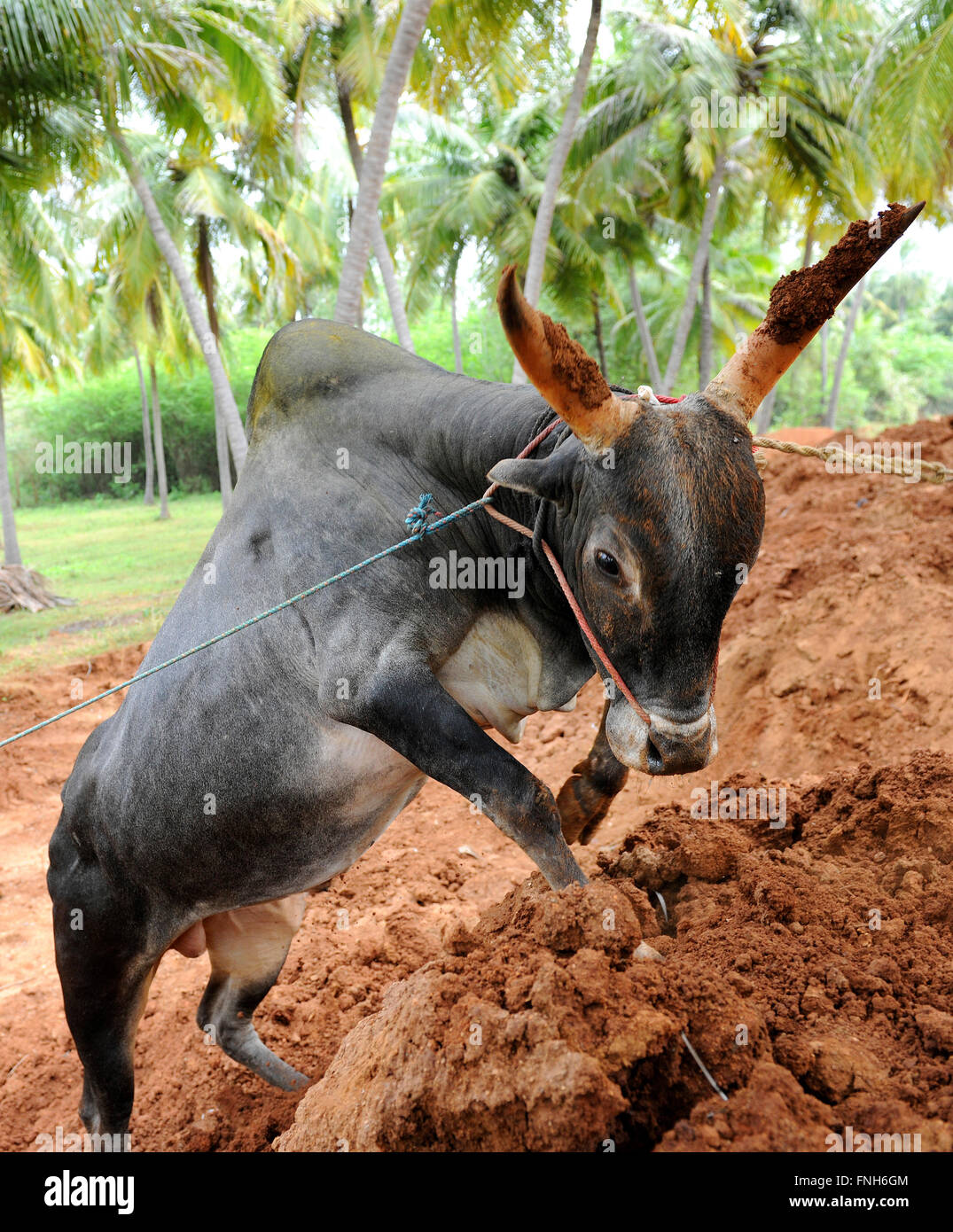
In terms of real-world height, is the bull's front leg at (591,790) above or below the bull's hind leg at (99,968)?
above

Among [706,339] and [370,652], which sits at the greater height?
[706,339]

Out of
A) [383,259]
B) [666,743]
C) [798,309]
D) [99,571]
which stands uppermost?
[383,259]

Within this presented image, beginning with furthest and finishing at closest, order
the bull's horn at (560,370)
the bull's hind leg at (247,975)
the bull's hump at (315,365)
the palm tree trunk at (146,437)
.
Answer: the palm tree trunk at (146,437), the bull's hind leg at (247,975), the bull's hump at (315,365), the bull's horn at (560,370)

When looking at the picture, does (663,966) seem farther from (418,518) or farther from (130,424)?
(130,424)

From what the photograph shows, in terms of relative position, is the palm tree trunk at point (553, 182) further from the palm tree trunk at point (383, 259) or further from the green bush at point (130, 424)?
the green bush at point (130, 424)

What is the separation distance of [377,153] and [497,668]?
705 cm

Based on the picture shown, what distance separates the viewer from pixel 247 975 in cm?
387

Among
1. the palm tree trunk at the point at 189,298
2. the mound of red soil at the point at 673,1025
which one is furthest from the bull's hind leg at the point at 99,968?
the palm tree trunk at the point at 189,298

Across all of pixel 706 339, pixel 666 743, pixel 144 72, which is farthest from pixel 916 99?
pixel 666 743

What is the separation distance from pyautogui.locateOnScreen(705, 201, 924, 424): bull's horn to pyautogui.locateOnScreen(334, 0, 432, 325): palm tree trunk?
21.4 feet

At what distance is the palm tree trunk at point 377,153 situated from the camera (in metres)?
8.36

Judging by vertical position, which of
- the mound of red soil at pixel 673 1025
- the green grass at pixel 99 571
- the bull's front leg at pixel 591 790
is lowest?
the green grass at pixel 99 571
